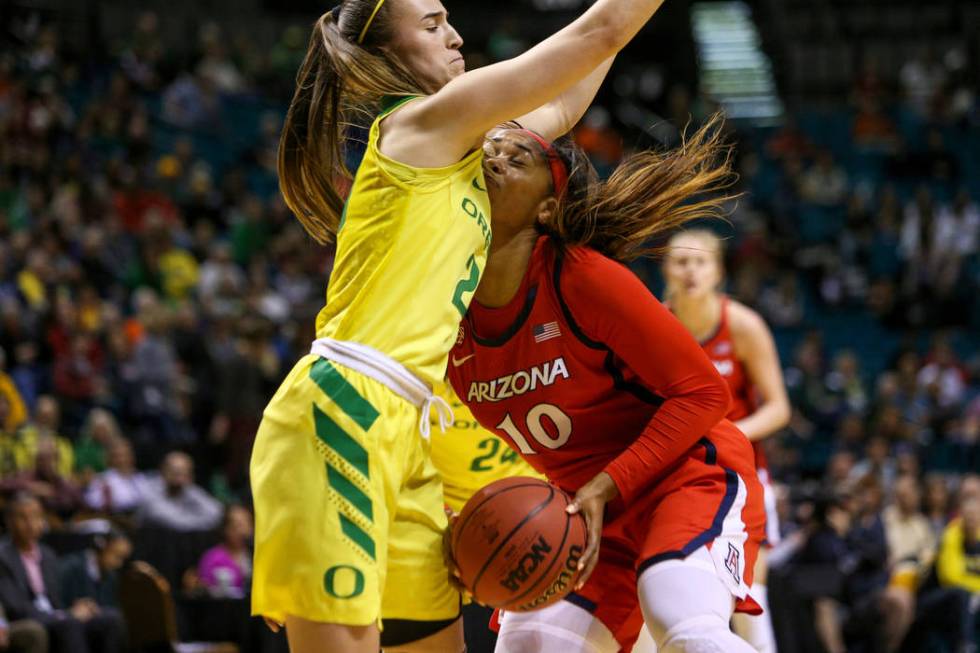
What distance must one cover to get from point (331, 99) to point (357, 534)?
1.14 metres

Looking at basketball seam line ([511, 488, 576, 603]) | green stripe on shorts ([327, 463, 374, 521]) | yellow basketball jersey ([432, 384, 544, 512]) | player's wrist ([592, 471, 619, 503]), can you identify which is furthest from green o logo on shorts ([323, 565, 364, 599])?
yellow basketball jersey ([432, 384, 544, 512])

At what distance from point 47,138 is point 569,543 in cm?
1258

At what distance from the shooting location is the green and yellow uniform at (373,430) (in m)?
2.76

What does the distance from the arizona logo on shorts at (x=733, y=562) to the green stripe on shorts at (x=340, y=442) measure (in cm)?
101

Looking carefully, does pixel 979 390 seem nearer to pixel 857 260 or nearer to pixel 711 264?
Result: pixel 857 260

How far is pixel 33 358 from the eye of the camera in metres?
11.1

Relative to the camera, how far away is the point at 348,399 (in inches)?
111

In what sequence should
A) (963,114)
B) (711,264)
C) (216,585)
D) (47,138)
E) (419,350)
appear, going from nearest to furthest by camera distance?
(419,350) → (711,264) → (216,585) → (47,138) → (963,114)

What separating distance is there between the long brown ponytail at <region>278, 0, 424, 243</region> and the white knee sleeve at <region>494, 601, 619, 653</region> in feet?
3.80

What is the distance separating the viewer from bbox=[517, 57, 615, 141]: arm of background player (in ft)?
11.9

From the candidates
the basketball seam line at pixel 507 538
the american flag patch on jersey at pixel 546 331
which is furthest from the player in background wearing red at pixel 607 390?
the basketball seam line at pixel 507 538

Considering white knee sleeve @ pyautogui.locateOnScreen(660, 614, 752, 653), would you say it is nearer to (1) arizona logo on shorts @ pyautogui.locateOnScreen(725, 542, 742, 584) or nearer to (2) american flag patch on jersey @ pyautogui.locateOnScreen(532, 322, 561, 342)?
(1) arizona logo on shorts @ pyautogui.locateOnScreen(725, 542, 742, 584)

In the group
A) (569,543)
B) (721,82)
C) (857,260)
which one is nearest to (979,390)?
(857,260)

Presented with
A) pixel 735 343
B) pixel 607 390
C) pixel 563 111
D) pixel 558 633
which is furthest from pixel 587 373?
pixel 735 343
